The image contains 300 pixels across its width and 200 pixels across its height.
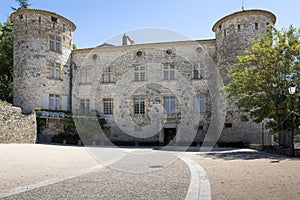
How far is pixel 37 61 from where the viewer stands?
21.7 metres

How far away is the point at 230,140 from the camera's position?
20172 millimetres

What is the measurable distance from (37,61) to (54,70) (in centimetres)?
156

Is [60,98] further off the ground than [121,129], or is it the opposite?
[60,98]

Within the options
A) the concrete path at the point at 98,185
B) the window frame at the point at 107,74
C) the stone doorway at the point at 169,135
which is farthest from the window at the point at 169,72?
the concrete path at the point at 98,185

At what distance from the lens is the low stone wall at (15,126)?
17188 mm

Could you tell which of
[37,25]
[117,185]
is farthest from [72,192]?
[37,25]

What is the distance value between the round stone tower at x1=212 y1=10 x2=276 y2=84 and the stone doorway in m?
6.08

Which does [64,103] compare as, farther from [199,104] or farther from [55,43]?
[199,104]

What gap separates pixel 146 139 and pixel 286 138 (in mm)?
12071

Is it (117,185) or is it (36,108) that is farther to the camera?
(36,108)

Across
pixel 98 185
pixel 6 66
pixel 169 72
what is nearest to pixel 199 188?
pixel 98 185

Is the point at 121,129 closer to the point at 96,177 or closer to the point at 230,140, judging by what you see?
the point at 230,140

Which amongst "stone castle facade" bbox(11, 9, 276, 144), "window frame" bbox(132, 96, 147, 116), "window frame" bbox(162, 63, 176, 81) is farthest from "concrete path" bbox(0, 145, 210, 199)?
"window frame" bbox(162, 63, 176, 81)

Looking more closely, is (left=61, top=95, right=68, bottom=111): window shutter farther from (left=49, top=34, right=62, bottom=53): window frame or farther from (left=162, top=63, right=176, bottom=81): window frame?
(left=162, top=63, right=176, bottom=81): window frame
